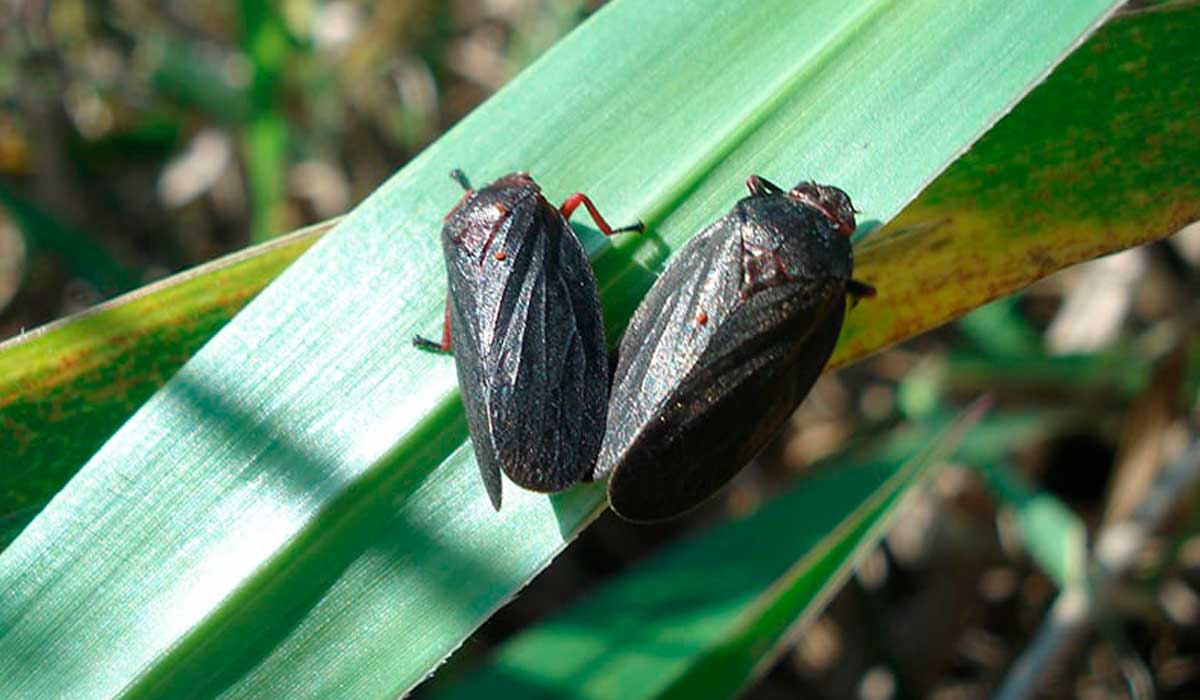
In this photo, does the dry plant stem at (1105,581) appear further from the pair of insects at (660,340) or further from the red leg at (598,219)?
the red leg at (598,219)

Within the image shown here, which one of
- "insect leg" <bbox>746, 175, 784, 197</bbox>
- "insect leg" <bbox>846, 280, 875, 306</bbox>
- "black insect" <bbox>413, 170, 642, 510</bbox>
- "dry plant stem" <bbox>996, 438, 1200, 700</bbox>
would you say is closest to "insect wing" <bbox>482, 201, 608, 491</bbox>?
"black insect" <bbox>413, 170, 642, 510</bbox>

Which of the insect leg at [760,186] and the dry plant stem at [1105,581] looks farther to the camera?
the dry plant stem at [1105,581]

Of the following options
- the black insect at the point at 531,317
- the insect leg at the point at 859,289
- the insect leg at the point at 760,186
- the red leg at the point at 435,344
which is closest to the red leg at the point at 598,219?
the black insect at the point at 531,317

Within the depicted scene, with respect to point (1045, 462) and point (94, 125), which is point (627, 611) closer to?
point (1045, 462)

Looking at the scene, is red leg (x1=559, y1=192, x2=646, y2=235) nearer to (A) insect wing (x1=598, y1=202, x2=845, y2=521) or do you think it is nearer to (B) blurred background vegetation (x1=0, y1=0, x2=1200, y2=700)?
(A) insect wing (x1=598, y1=202, x2=845, y2=521)

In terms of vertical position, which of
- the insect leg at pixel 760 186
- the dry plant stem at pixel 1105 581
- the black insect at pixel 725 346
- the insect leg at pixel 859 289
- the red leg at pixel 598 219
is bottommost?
the dry plant stem at pixel 1105 581

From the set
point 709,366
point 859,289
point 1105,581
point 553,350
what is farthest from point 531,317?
point 1105,581

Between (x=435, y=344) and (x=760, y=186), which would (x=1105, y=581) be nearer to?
(x=760, y=186)
